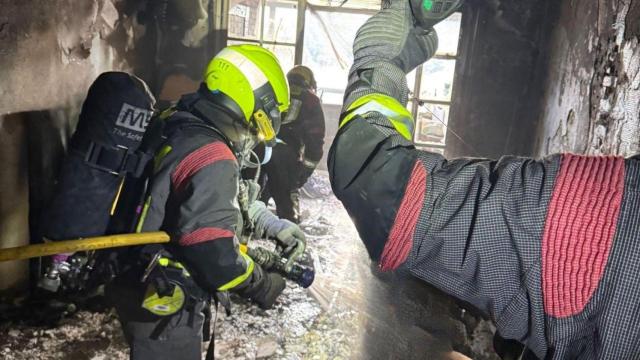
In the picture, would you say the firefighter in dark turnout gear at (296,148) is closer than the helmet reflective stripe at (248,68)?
No

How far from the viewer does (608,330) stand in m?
0.72

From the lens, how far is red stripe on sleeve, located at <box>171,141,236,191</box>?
5.98 ft

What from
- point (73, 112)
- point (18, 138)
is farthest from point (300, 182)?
Result: point (18, 138)

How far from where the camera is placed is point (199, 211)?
1.79 metres

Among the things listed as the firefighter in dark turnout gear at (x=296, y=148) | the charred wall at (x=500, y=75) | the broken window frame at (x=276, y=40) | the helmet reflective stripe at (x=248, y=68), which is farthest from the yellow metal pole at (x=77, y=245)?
the broken window frame at (x=276, y=40)

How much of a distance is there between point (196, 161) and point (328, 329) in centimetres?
207

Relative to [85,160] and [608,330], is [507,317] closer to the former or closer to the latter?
[608,330]

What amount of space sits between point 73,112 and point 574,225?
12.6 ft

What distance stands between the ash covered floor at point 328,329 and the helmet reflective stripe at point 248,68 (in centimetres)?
135

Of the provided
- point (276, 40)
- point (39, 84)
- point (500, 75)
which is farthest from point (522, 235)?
point (276, 40)

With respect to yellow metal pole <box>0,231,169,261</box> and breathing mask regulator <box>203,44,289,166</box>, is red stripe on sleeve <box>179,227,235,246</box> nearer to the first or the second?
yellow metal pole <box>0,231,169,261</box>

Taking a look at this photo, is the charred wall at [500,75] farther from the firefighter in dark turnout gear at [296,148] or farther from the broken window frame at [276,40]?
the broken window frame at [276,40]

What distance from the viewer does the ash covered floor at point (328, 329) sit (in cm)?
304

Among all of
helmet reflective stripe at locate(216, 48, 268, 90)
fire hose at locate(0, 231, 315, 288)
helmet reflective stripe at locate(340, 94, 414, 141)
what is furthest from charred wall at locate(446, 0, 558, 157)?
helmet reflective stripe at locate(340, 94, 414, 141)
